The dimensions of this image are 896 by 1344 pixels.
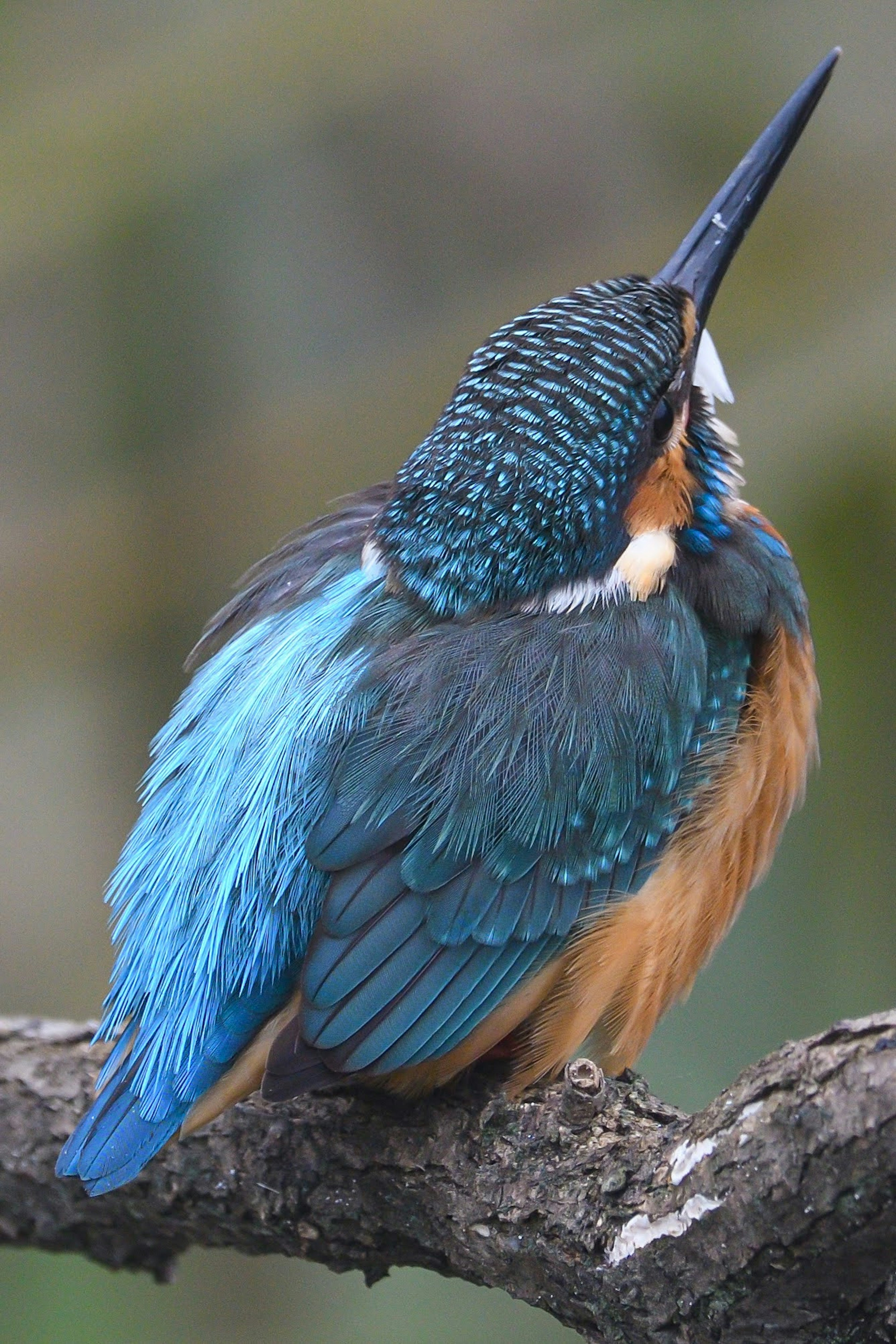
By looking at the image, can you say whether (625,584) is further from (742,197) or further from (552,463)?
(742,197)

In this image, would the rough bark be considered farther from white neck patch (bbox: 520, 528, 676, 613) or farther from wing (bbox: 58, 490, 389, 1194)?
white neck patch (bbox: 520, 528, 676, 613)

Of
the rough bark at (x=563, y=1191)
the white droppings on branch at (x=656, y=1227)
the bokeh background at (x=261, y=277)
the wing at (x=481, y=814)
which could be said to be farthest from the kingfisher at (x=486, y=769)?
the bokeh background at (x=261, y=277)

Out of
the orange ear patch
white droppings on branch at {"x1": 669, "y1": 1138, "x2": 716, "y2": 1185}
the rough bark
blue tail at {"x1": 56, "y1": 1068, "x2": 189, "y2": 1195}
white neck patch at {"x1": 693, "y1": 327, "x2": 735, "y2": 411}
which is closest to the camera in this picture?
the rough bark

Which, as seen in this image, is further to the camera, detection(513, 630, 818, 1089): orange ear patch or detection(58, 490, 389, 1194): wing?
detection(513, 630, 818, 1089): orange ear patch

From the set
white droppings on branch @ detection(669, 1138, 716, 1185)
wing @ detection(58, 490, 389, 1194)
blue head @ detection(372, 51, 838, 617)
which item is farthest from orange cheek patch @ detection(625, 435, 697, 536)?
white droppings on branch @ detection(669, 1138, 716, 1185)

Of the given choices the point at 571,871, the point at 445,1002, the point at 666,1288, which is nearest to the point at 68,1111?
the point at 445,1002

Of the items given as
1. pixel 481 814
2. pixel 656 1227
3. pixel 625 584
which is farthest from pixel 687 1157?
pixel 625 584

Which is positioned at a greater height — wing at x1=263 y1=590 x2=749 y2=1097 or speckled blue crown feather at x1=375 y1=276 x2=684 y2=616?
speckled blue crown feather at x1=375 y1=276 x2=684 y2=616
